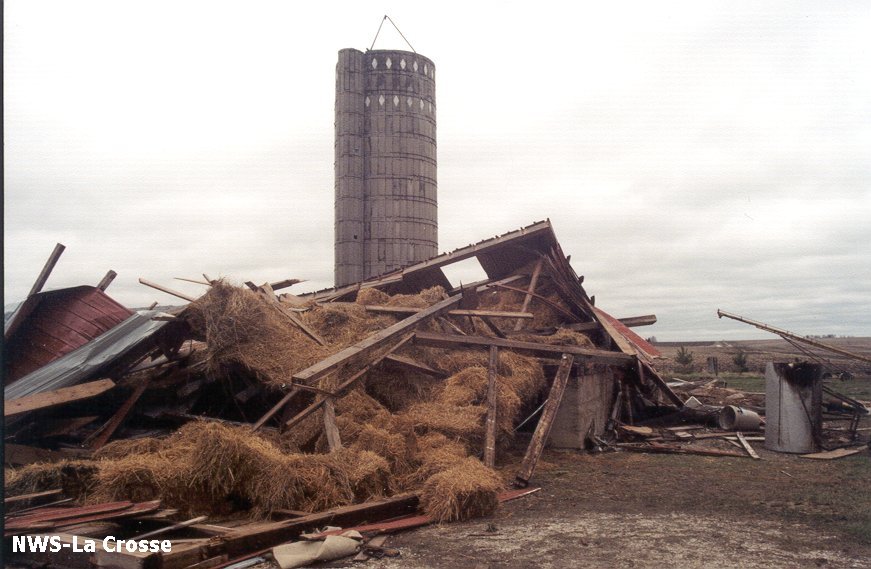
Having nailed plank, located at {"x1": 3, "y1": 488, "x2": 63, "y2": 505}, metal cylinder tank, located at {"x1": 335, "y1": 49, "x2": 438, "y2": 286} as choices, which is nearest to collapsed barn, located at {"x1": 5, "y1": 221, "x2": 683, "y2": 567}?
nailed plank, located at {"x1": 3, "y1": 488, "x2": 63, "y2": 505}

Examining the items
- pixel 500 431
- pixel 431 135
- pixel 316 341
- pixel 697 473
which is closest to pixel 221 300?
pixel 316 341

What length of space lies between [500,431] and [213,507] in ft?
14.9

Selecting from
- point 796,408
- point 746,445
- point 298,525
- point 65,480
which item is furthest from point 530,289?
point 65,480

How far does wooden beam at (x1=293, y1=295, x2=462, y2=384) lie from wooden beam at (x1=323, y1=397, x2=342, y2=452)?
38cm

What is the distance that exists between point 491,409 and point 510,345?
1.59m

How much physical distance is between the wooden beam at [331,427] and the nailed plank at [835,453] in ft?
29.1

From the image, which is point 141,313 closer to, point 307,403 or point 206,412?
point 206,412

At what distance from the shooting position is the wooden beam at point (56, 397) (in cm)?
873

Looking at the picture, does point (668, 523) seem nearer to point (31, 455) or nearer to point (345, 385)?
point (345, 385)

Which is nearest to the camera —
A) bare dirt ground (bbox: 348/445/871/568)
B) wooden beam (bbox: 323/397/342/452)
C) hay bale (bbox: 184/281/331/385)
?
bare dirt ground (bbox: 348/445/871/568)

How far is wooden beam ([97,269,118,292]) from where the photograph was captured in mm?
12094

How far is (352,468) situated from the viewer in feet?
24.6

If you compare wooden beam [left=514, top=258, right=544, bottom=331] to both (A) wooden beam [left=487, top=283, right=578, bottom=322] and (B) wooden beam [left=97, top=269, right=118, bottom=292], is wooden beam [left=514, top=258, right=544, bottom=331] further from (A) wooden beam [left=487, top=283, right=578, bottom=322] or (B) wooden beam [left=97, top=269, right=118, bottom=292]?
(B) wooden beam [left=97, top=269, right=118, bottom=292]

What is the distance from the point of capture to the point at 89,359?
9.88 meters
